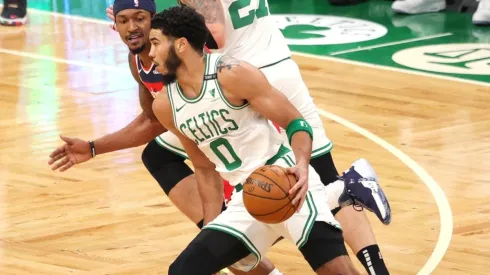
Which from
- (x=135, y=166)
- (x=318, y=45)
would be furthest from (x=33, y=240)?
(x=318, y=45)

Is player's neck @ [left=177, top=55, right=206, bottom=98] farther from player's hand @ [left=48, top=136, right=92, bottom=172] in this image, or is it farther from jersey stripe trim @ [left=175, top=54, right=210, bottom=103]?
player's hand @ [left=48, top=136, right=92, bottom=172]

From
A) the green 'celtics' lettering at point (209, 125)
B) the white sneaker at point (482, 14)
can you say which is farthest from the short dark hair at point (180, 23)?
the white sneaker at point (482, 14)

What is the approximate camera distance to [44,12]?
14883mm

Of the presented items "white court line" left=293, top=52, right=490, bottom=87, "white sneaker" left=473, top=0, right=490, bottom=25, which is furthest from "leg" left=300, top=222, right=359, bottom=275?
"white sneaker" left=473, top=0, right=490, bottom=25

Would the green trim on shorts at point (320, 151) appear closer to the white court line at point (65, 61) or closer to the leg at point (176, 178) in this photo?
the leg at point (176, 178)

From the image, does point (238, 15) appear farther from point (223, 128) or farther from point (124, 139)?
point (223, 128)

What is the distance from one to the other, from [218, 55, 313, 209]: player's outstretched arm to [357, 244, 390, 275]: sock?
0.99 m

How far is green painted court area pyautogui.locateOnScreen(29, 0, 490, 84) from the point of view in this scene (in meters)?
11.4

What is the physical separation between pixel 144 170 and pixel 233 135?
10.3ft

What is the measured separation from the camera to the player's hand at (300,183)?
15.9ft

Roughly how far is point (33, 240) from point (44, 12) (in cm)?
840

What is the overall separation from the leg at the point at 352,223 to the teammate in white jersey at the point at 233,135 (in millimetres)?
473

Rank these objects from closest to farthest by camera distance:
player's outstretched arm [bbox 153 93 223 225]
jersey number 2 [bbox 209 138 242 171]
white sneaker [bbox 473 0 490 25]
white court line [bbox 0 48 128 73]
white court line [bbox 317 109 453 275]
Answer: jersey number 2 [bbox 209 138 242 171] → player's outstretched arm [bbox 153 93 223 225] → white court line [bbox 317 109 453 275] → white court line [bbox 0 48 128 73] → white sneaker [bbox 473 0 490 25]

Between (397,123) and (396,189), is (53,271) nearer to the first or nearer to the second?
(396,189)
